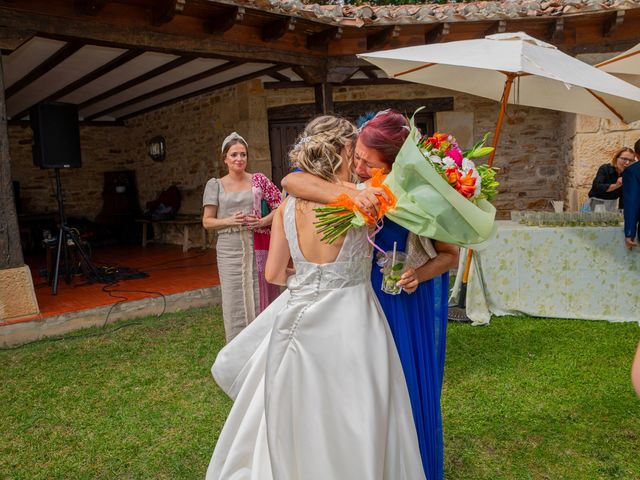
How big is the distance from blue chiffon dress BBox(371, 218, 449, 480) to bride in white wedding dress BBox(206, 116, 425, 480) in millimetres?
90

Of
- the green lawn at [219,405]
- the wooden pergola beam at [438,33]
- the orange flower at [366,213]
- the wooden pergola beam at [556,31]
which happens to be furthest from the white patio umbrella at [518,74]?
the wooden pergola beam at [556,31]

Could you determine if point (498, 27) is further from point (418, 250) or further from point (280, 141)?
point (418, 250)

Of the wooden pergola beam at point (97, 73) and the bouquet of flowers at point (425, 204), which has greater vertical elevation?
the wooden pergola beam at point (97, 73)

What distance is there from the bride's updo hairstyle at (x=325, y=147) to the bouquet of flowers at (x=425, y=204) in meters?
0.18

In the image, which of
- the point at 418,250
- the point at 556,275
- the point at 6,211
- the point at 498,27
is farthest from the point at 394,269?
the point at 498,27

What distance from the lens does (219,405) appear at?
128 inches

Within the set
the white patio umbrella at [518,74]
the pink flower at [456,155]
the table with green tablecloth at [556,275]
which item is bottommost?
the table with green tablecloth at [556,275]

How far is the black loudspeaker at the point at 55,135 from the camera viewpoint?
6.32 meters

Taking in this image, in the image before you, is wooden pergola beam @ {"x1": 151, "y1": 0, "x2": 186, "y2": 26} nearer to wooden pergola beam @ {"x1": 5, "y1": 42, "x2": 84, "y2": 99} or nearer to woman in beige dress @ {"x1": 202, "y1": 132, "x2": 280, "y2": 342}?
wooden pergola beam @ {"x1": 5, "y1": 42, "x2": 84, "y2": 99}

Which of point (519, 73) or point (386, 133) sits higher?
point (519, 73)

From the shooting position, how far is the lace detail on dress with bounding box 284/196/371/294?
1790 millimetres

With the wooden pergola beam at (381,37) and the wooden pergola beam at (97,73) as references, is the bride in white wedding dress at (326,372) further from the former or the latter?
the wooden pergola beam at (97,73)

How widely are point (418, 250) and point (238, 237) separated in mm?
1914

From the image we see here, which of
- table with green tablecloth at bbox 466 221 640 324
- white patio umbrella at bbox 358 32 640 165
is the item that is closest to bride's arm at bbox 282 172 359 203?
white patio umbrella at bbox 358 32 640 165
